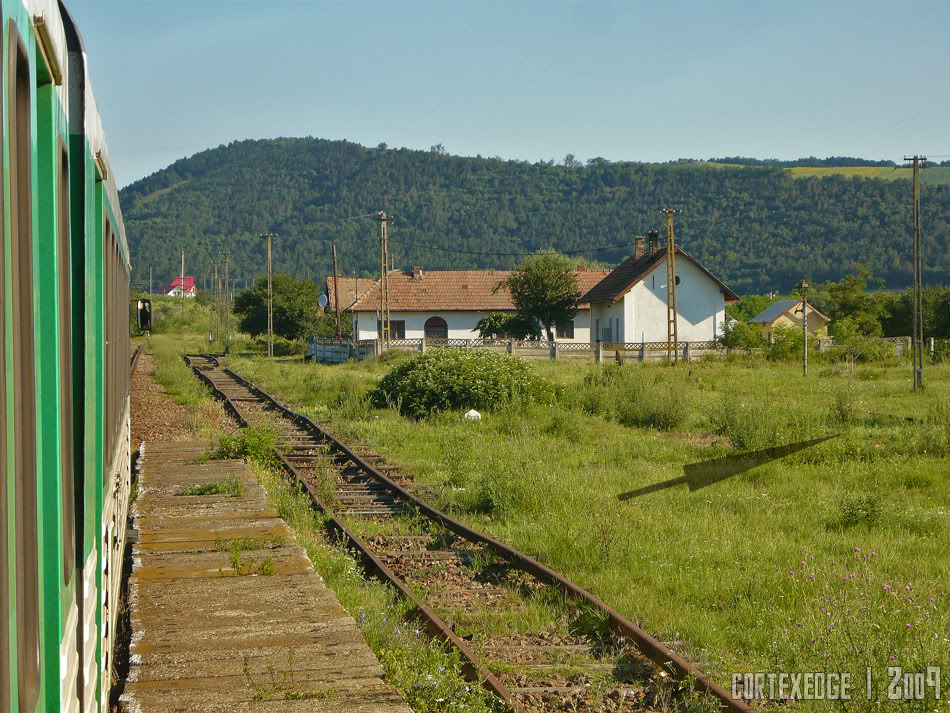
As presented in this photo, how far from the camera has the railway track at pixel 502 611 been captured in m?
5.57

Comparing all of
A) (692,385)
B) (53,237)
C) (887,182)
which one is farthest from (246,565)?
(887,182)

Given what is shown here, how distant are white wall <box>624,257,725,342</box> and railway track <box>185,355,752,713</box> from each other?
41.7 meters

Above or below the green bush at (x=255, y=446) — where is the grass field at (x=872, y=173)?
above

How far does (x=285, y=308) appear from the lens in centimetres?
5925

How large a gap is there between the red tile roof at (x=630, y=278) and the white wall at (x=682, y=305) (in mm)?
417

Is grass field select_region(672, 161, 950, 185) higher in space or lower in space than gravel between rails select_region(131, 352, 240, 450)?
higher

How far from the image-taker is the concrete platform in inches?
178

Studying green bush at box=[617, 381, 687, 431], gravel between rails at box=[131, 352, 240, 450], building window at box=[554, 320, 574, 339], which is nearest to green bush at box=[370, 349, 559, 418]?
green bush at box=[617, 381, 687, 431]

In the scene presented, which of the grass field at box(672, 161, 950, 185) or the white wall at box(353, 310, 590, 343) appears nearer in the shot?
the white wall at box(353, 310, 590, 343)

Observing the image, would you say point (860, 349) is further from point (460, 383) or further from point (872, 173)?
point (872, 173)

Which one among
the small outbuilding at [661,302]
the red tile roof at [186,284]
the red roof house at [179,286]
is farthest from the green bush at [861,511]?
the red tile roof at [186,284]

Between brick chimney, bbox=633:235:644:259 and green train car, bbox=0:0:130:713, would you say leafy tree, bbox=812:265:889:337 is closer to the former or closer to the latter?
brick chimney, bbox=633:235:644:259

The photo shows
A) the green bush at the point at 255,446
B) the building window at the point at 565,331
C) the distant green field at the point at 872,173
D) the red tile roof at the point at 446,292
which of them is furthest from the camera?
the distant green field at the point at 872,173

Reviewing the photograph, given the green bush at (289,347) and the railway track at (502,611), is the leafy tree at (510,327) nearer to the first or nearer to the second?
the green bush at (289,347)
